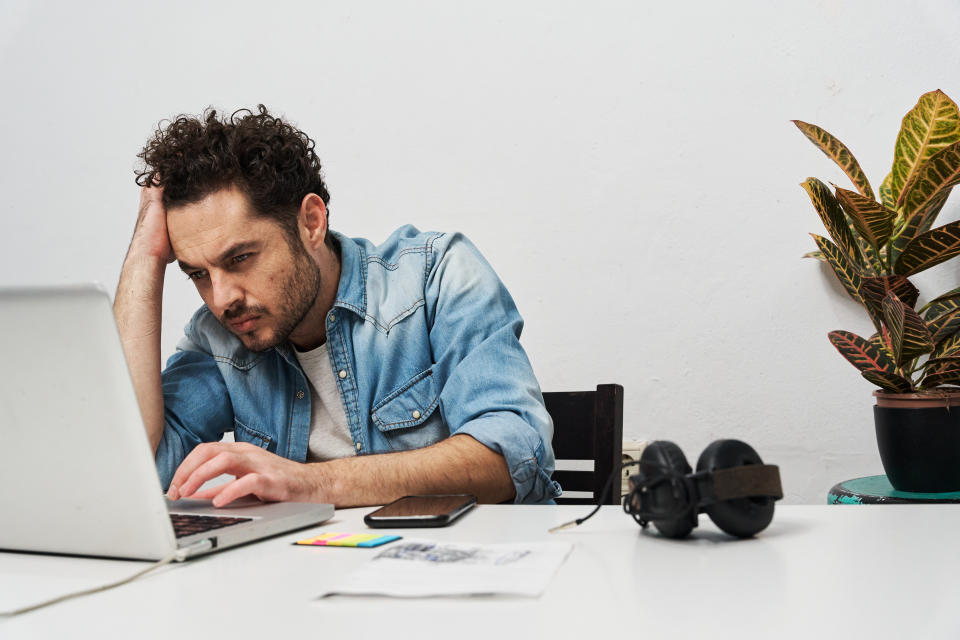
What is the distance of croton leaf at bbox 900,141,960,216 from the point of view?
1485 mm

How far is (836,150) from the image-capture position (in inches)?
63.1

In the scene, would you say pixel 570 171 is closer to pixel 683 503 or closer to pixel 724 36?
pixel 724 36

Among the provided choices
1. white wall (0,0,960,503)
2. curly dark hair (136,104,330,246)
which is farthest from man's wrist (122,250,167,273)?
white wall (0,0,960,503)

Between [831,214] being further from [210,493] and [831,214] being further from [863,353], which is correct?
[210,493]

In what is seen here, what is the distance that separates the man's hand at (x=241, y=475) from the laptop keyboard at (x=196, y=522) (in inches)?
1.9

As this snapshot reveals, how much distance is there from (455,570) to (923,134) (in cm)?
147

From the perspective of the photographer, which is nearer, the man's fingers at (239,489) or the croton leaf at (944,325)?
the man's fingers at (239,489)

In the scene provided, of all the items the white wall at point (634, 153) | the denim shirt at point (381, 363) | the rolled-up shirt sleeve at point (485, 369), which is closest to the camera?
the rolled-up shirt sleeve at point (485, 369)

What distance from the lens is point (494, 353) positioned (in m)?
1.21

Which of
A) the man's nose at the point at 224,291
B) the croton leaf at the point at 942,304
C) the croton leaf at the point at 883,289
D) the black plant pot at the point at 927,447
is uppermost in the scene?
the man's nose at the point at 224,291

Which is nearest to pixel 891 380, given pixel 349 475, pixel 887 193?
pixel 887 193

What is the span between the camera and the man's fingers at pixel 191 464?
0.89 m

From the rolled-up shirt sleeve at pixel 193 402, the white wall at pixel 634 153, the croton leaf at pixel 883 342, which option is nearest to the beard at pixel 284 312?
the rolled-up shirt sleeve at pixel 193 402

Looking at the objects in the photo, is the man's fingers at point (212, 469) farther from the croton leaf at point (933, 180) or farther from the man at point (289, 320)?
the croton leaf at point (933, 180)
